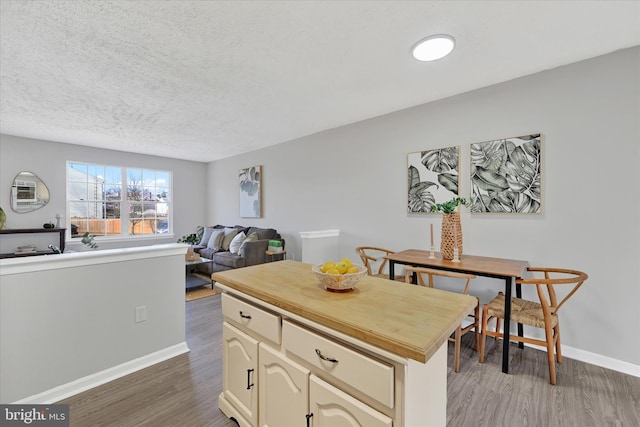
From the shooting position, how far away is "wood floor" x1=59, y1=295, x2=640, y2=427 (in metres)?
1.62

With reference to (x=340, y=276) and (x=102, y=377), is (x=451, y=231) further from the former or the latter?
(x=102, y=377)

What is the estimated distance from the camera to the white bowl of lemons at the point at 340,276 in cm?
125

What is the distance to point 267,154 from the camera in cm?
530

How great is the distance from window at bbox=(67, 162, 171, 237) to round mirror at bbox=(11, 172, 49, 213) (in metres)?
0.41

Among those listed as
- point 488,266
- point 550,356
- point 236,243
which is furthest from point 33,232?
point 550,356

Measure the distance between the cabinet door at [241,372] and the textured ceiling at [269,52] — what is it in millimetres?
1942

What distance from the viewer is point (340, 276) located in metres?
1.23

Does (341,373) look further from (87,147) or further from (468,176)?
(87,147)

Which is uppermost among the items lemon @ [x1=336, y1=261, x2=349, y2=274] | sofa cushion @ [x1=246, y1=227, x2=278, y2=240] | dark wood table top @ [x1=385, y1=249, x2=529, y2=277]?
lemon @ [x1=336, y1=261, x2=349, y2=274]

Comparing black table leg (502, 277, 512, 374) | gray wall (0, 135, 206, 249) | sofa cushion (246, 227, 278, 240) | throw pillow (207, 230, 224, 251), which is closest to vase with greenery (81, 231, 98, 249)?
gray wall (0, 135, 206, 249)

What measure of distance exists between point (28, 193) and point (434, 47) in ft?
21.2

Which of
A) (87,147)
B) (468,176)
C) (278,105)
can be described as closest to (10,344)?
(278,105)

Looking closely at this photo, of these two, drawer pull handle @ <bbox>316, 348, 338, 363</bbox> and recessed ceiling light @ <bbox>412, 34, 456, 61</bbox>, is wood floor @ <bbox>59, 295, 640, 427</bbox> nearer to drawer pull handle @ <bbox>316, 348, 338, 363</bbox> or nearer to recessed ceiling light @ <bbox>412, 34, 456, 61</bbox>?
drawer pull handle @ <bbox>316, 348, 338, 363</bbox>

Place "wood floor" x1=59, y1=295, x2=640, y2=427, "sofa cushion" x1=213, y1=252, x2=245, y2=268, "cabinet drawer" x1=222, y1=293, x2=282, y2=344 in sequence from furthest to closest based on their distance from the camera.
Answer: "sofa cushion" x1=213, y1=252, x2=245, y2=268, "wood floor" x1=59, y1=295, x2=640, y2=427, "cabinet drawer" x1=222, y1=293, x2=282, y2=344
